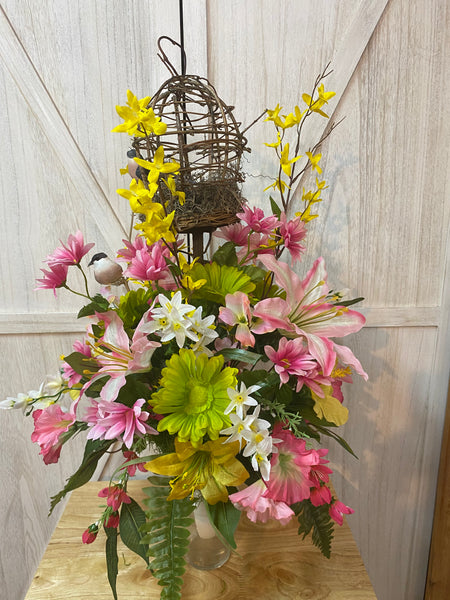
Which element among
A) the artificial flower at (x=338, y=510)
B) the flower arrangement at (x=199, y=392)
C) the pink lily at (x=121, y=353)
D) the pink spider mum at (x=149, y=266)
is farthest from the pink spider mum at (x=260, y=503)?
the pink spider mum at (x=149, y=266)

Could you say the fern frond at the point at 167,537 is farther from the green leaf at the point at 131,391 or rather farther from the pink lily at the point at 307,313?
the pink lily at the point at 307,313

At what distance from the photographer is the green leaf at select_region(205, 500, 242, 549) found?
1.82ft

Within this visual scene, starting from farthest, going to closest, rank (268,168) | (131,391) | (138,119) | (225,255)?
(268,168) → (225,255) → (131,391) → (138,119)

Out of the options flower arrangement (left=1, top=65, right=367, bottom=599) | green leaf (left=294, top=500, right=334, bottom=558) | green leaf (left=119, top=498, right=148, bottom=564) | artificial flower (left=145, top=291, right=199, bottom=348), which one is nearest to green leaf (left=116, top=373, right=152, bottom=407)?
flower arrangement (left=1, top=65, right=367, bottom=599)

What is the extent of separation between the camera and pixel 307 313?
59 cm

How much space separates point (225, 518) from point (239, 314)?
0.29m

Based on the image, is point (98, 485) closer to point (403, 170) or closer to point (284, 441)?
point (284, 441)

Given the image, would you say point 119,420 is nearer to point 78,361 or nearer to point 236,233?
point 78,361

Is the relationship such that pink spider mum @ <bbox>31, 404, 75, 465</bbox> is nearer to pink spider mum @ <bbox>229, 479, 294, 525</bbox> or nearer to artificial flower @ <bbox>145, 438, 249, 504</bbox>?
artificial flower @ <bbox>145, 438, 249, 504</bbox>

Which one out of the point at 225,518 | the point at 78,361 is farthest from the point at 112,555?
the point at 78,361

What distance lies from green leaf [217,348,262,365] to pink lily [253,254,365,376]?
54 mm

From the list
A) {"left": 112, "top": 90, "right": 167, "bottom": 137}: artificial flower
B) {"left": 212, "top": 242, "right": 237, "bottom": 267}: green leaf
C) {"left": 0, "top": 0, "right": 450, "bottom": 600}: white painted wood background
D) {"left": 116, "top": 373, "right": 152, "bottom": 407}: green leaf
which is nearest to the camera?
{"left": 112, "top": 90, "right": 167, "bottom": 137}: artificial flower

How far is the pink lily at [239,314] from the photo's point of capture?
55cm

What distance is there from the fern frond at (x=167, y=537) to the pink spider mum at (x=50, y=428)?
A: 17 centimetres
